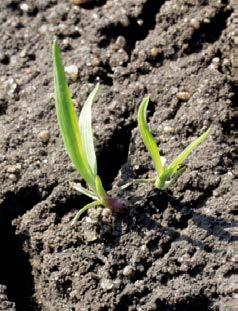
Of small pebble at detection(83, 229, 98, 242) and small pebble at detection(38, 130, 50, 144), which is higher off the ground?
small pebble at detection(38, 130, 50, 144)

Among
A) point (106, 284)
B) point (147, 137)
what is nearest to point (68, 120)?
point (147, 137)

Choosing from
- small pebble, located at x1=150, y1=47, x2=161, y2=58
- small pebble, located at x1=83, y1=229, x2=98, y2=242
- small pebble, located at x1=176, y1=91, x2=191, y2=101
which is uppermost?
small pebble, located at x1=150, y1=47, x2=161, y2=58

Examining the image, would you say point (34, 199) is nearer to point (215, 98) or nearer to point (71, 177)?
point (71, 177)

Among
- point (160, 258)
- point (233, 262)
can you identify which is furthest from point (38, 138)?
point (233, 262)

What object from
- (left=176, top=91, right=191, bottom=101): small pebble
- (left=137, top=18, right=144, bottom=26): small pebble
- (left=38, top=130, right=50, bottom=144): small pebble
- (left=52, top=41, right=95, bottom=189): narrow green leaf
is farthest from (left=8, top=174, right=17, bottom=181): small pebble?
(left=137, top=18, right=144, bottom=26): small pebble

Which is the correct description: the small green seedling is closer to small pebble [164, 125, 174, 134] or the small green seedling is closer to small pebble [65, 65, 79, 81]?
small pebble [164, 125, 174, 134]

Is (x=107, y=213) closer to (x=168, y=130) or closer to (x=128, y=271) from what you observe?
(x=128, y=271)
